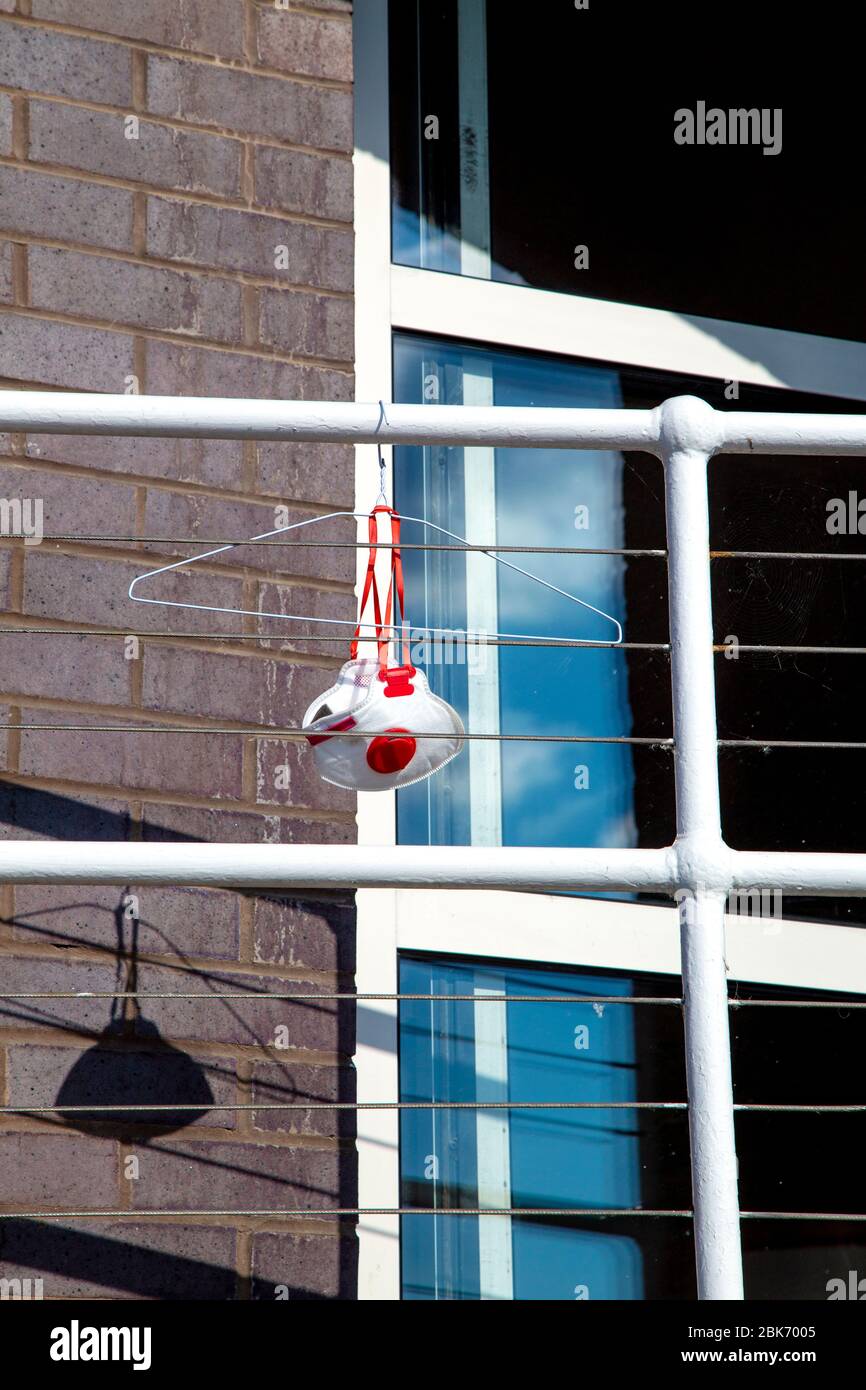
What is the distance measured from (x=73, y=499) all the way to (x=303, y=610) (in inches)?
22.2

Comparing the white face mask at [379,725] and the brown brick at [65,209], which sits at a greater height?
the brown brick at [65,209]

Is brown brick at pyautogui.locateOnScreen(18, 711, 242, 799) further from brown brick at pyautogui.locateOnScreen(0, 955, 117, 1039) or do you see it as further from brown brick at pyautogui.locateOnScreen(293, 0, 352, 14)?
brown brick at pyautogui.locateOnScreen(293, 0, 352, 14)

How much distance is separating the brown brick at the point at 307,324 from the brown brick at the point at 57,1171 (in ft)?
6.05

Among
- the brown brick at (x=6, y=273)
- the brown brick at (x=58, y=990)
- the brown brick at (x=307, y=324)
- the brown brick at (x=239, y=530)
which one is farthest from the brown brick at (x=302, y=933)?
the brown brick at (x=6, y=273)

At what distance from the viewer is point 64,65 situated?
4012 mm

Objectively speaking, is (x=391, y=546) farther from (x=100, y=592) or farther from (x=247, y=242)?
(x=247, y=242)

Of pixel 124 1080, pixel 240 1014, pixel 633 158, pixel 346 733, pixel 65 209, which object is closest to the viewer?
pixel 346 733

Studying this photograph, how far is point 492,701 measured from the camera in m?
4.38

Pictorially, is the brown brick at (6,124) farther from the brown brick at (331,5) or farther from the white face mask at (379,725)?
the white face mask at (379,725)

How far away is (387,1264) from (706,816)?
2.11 m

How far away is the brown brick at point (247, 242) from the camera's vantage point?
4.04 m

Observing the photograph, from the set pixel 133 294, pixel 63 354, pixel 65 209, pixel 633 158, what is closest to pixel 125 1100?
pixel 63 354

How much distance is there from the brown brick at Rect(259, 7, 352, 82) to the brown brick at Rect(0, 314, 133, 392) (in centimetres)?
86

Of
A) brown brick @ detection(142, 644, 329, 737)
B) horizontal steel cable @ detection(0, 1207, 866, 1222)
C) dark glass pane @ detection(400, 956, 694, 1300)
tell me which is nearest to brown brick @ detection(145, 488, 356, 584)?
brown brick @ detection(142, 644, 329, 737)
